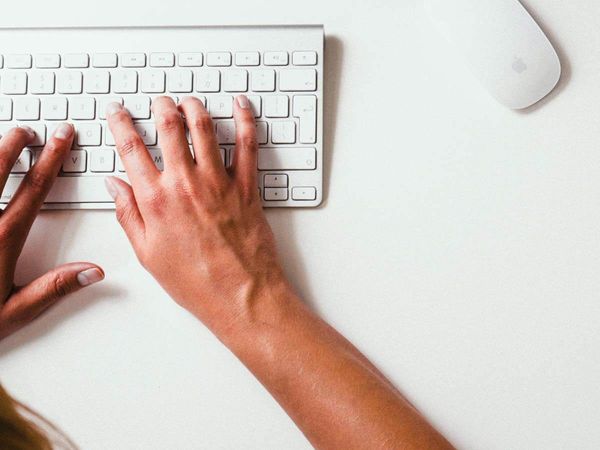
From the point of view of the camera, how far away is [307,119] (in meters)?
0.69

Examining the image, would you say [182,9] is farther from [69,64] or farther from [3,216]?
[3,216]

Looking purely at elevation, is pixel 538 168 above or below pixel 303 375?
above

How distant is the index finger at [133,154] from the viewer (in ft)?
2.21

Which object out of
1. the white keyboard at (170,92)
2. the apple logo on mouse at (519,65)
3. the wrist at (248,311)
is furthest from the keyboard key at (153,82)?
the apple logo on mouse at (519,65)

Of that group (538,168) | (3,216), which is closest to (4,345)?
(3,216)

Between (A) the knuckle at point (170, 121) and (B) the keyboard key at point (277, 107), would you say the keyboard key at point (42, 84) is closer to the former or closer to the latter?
(A) the knuckle at point (170, 121)

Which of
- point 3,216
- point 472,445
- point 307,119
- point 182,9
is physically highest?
point 182,9

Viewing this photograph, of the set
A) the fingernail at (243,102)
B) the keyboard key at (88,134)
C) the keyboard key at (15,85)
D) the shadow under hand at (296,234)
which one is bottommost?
the shadow under hand at (296,234)

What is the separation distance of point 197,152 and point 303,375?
25 cm

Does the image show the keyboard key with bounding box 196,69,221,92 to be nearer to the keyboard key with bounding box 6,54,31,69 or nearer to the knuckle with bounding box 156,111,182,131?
the knuckle with bounding box 156,111,182,131

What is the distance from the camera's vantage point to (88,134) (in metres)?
0.70

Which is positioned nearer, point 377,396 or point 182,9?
point 377,396

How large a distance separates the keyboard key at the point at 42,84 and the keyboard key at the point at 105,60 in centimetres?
5

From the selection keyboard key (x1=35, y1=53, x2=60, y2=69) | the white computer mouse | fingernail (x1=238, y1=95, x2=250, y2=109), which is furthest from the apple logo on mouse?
keyboard key (x1=35, y1=53, x2=60, y2=69)
